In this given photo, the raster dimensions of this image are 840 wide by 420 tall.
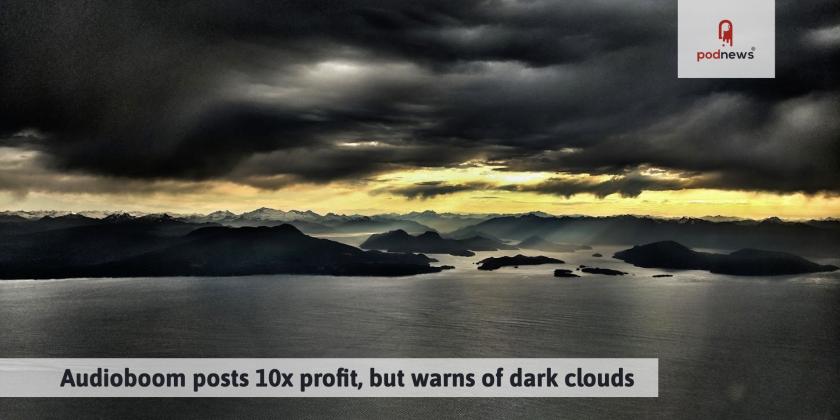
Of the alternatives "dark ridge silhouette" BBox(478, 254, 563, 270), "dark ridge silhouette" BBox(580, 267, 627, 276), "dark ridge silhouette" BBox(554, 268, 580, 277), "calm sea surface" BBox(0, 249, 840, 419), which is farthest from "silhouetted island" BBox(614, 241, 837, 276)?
"dark ridge silhouette" BBox(478, 254, 563, 270)

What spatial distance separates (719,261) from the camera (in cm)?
3466

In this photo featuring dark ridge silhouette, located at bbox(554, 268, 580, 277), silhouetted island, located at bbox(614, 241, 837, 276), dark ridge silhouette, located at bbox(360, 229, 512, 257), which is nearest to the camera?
dark ridge silhouette, located at bbox(360, 229, 512, 257)

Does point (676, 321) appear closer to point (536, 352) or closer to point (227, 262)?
→ point (536, 352)

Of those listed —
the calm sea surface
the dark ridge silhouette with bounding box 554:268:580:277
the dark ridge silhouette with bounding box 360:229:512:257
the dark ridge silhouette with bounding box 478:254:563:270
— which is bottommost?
the calm sea surface

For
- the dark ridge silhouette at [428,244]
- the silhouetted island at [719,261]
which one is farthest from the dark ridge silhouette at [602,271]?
the dark ridge silhouette at [428,244]

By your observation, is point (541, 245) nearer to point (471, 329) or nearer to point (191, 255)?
point (471, 329)

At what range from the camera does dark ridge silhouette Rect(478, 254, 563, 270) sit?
3203cm

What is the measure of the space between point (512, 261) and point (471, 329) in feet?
36.8

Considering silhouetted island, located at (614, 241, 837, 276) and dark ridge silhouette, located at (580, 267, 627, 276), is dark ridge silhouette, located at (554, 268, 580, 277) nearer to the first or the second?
dark ridge silhouette, located at (580, 267, 627, 276)

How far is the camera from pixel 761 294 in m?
32.7

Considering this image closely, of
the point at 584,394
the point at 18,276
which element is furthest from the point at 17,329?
the point at 584,394

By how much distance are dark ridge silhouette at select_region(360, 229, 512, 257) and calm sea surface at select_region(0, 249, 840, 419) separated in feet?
4.15

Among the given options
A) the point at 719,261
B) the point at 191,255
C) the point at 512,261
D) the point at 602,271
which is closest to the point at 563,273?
the point at 602,271

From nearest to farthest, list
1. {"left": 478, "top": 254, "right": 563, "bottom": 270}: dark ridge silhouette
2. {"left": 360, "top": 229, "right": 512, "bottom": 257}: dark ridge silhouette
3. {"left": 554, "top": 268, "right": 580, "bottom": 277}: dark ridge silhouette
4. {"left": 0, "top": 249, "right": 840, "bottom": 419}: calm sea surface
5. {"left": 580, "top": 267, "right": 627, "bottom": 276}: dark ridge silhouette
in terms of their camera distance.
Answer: {"left": 0, "top": 249, "right": 840, "bottom": 419}: calm sea surface
{"left": 360, "top": 229, "right": 512, "bottom": 257}: dark ridge silhouette
{"left": 478, "top": 254, "right": 563, "bottom": 270}: dark ridge silhouette
{"left": 580, "top": 267, "right": 627, "bottom": 276}: dark ridge silhouette
{"left": 554, "top": 268, "right": 580, "bottom": 277}: dark ridge silhouette
